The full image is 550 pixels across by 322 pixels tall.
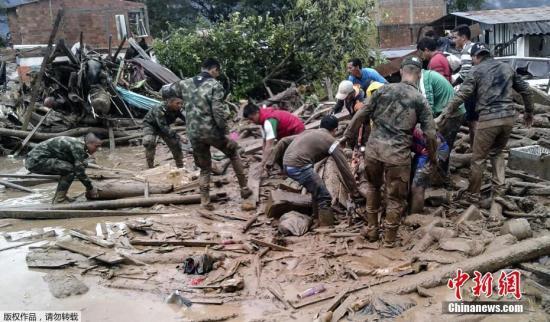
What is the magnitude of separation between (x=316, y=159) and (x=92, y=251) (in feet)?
10.2

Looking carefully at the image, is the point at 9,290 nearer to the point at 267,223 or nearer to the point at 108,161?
the point at 267,223

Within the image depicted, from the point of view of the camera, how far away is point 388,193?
571cm

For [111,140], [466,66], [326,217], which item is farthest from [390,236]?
[111,140]

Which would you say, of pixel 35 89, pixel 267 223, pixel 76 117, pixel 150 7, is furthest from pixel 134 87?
pixel 150 7

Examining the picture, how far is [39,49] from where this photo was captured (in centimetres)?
2467

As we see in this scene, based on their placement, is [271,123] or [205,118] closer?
[271,123]

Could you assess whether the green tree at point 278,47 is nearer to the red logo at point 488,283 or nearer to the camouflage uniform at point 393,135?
the camouflage uniform at point 393,135

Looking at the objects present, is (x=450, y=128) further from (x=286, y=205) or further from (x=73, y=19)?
(x=73, y=19)

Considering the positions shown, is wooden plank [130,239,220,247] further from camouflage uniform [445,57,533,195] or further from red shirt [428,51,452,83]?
red shirt [428,51,452,83]

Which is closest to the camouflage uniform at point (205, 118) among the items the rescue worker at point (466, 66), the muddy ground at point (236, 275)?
the muddy ground at point (236, 275)

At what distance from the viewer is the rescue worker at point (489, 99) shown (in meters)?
6.34

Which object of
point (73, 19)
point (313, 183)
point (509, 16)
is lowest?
point (313, 183)

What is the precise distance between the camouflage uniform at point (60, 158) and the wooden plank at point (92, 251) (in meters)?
1.88

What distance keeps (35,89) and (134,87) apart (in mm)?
2942
